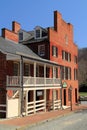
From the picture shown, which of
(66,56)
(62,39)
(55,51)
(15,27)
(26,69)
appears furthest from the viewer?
(15,27)

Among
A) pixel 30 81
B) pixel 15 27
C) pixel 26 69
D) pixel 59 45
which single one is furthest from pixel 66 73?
pixel 30 81

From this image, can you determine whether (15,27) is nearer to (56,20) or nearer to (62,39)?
(56,20)

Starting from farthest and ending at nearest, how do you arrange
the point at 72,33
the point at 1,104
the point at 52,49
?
the point at 72,33
the point at 52,49
the point at 1,104

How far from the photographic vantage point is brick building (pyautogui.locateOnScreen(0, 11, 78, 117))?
977 inches

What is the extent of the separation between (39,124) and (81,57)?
99.1 metres

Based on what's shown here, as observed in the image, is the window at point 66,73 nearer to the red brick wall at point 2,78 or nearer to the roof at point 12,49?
the roof at point 12,49

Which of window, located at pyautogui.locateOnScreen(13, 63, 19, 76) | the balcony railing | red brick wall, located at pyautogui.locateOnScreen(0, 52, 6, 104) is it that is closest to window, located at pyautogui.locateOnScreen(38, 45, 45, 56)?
the balcony railing

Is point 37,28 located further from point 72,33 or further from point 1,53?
point 1,53

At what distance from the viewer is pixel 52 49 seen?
1422 inches

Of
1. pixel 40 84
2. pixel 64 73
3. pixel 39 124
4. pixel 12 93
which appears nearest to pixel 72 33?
pixel 64 73

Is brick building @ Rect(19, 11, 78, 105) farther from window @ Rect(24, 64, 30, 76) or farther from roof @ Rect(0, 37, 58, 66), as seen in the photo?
window @ Rect(24, 64, 30, 76)

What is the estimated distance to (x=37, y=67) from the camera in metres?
33.2

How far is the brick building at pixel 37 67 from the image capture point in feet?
81.4

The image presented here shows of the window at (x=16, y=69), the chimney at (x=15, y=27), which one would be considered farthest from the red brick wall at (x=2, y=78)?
the chimney at (x=15, y=27)
